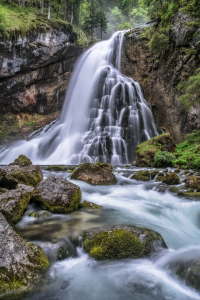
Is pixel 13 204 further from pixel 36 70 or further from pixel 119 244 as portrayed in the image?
pixel 36 70

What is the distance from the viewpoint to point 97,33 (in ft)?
130

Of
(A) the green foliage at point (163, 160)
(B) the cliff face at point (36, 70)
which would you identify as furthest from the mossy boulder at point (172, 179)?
(B) the cliff face at point (36, 70)

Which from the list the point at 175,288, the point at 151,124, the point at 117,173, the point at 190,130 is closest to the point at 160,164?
the point at 117,173

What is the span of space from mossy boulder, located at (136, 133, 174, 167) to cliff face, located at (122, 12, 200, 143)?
3533mm

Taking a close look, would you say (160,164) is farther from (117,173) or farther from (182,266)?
(182,266)

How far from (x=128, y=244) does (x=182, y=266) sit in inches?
32.6

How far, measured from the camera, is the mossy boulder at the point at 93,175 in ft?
26.7

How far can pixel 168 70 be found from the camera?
17734 mm

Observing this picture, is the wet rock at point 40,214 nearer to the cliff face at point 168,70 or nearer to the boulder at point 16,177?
the boulder at point 16,177

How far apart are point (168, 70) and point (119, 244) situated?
18.3 metres

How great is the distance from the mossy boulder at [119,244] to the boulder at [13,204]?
177 centimetres

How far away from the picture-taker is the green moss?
10.00ft

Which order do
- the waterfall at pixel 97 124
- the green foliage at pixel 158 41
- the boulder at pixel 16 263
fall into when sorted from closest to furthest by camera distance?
the boulder at pixel 16 263, the green foliage at pixel 158 41, the waterfall at pixel 97 124

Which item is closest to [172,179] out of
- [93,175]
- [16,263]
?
[93,175]
